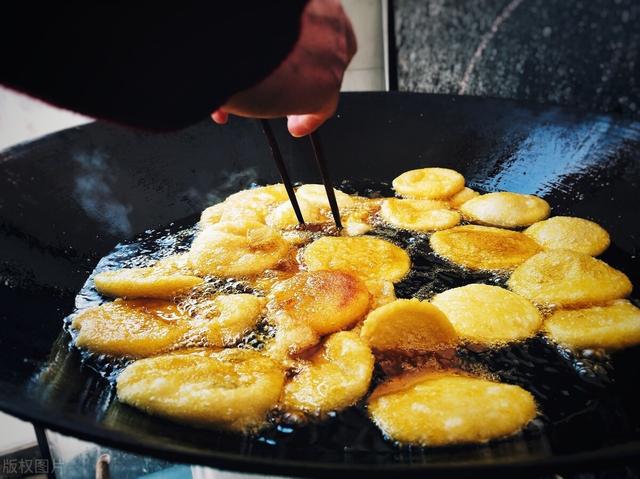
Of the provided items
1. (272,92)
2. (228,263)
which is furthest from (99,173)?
(272,92)

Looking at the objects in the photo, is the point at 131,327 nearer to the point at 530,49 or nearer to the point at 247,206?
the point at 247,206

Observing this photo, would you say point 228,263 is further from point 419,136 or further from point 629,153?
point 629,153

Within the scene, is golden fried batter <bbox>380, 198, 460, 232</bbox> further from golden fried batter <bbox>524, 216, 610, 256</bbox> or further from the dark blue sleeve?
the dark blue sleeve

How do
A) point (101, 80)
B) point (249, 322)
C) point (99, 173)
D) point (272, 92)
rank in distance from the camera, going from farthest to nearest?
point (99, 173)
point (249, 322)
point (272, 92)
point (101, 80)

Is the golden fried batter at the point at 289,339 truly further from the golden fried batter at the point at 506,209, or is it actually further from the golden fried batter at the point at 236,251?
the golden fried batter at the point at 506,209

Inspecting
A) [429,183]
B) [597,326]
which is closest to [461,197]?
[429,183]

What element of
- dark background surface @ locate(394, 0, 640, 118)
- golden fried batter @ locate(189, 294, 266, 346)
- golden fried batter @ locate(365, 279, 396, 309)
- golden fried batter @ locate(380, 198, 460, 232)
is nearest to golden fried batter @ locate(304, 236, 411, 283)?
golden fried batter @ locate(365, 279, 396, 309)

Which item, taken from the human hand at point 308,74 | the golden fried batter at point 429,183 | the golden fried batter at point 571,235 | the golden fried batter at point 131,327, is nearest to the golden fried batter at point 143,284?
the golden fried batter at point 131,327
